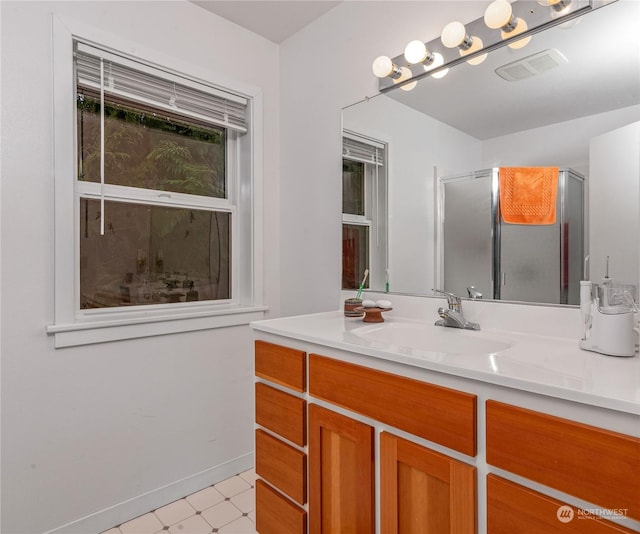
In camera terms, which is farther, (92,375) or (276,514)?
(92,375)

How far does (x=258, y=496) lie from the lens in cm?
149

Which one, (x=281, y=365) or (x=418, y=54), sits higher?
(x=418, y=54)

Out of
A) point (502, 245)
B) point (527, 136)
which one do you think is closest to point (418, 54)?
point (527, 136)

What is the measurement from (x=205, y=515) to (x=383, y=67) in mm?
2136

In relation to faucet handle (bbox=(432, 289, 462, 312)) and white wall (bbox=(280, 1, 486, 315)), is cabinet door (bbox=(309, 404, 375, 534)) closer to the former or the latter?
faucet handle (bbox=(432, 289, 462, 312))

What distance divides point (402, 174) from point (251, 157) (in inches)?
36.9

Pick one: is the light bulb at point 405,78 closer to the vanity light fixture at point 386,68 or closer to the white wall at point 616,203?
the vanity light fixture at point 386,68

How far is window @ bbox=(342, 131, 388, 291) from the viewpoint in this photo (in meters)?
1.74

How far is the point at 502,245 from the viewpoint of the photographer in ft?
4.41

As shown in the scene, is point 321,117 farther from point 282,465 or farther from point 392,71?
point 282,465

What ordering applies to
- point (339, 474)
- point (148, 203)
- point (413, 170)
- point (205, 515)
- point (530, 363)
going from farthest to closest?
point (148, 203), point (205, 515), point (413, 170), point (339, 474), point (530, 363)

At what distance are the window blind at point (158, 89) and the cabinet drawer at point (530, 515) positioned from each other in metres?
1.95

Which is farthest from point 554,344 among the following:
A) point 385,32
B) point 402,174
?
point 385,32

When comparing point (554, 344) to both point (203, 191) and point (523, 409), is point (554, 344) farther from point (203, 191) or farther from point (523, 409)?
point (203, 191)
